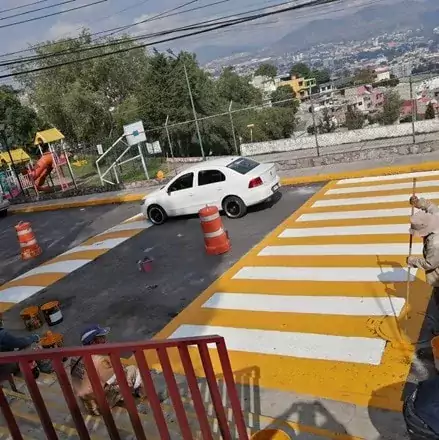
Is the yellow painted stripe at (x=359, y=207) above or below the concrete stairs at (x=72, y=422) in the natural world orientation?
below

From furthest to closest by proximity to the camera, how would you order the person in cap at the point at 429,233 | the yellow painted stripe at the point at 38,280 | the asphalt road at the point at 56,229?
1. the asphalt road at the point at 56,229
2. the yellow painted stripe at the point at 38,280
3. the person in cap at the point at 429,233

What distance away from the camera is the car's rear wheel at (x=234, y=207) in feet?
43.8

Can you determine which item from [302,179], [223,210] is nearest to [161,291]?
[223,210]

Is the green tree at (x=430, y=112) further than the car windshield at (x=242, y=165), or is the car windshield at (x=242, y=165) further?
the green tree at (x=430, y=112)

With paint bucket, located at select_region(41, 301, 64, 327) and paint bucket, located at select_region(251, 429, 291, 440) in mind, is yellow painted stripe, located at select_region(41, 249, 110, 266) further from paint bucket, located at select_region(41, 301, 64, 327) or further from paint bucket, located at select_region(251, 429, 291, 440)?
paint bucket, located at select_region(251, 429, 291, 440)

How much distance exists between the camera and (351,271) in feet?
28.1

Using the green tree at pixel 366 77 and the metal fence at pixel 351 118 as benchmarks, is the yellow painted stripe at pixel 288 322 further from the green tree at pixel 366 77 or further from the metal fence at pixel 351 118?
the green tree at pixel 366 77

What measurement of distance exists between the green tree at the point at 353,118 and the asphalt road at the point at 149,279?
994 inches

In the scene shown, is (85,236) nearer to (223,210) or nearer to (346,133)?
(223,210)

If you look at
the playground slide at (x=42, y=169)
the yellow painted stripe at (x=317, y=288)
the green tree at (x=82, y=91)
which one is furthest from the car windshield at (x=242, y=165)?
the green tree at (x=82, y=91)

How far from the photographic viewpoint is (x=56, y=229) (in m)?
17.8

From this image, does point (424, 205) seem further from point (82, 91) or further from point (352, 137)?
point (82, 91)

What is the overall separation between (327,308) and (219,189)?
6650mm

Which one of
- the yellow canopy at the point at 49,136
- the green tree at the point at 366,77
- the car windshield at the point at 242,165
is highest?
the yellow canopy at the point at 49,136
